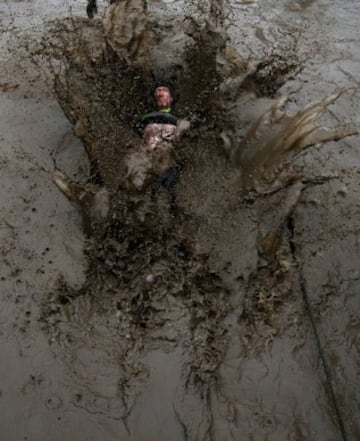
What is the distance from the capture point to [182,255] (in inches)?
206

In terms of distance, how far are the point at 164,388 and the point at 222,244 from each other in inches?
62.8

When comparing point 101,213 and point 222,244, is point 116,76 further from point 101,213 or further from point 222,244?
point 222,244

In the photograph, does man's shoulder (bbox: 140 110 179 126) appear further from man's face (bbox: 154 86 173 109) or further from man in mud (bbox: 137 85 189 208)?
man's face (bbox: 154 86 173 109)

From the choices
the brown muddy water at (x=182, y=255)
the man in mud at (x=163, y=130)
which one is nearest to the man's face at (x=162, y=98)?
the man in mud at (x=163, y=130)

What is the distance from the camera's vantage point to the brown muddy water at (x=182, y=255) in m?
4.23

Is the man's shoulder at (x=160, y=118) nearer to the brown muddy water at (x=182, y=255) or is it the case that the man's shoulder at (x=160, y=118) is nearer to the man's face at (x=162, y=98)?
the man's face at (x=162, y=98)

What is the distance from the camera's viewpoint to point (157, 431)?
409 centimetres

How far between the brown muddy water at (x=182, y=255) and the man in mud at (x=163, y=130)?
123 mm

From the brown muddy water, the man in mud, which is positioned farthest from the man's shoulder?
the brown muddy water

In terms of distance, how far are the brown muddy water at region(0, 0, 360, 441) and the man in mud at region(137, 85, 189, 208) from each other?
123 millimetres

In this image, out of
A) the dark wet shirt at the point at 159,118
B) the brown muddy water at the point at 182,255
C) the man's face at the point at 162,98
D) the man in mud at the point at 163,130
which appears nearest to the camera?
the brown muddy water at the point at 182,255

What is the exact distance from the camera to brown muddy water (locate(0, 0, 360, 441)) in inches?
167

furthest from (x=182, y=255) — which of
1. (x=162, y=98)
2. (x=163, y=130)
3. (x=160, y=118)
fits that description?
(x=162, y=98)

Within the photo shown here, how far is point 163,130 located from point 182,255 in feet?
5.26
